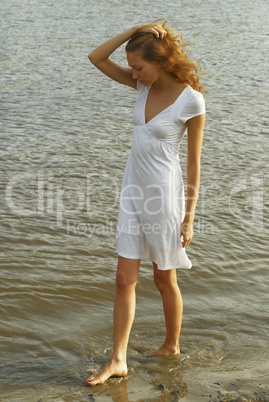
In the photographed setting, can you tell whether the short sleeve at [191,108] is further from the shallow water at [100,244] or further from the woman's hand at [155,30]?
the shallow water at [100,244]

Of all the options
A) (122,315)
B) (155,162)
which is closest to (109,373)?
(122,315)

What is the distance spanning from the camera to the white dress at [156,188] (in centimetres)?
395

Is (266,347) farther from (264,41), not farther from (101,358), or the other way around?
(264,41)

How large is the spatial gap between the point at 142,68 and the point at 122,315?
4.36 ft

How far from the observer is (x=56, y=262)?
5836 mm

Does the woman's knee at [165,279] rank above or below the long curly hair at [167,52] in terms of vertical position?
below

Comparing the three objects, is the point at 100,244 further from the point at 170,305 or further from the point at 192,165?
the point at 192,165

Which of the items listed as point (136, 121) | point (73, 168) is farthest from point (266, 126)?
point (136, 121)

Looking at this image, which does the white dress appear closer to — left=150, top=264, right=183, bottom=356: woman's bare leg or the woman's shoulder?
the woman's shoulder

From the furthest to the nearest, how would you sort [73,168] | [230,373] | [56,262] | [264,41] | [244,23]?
[244,23], [264,41], [73,168], [56,262], [230,373]

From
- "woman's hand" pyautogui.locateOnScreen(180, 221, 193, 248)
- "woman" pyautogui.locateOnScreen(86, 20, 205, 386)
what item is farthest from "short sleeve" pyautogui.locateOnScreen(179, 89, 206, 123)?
"woman's hand" pyautogui.locateOnScreen(180, 221, 193, 248)

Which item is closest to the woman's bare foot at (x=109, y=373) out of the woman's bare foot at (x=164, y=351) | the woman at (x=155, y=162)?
the woman at (x=155, y=162)

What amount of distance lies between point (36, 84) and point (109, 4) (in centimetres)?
821

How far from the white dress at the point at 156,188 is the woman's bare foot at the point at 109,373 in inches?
23.5
